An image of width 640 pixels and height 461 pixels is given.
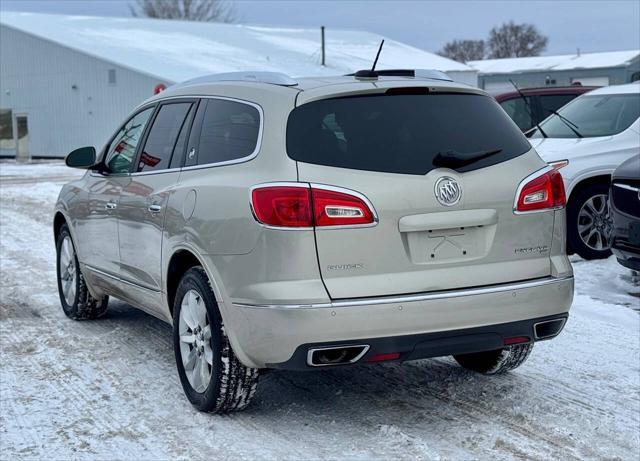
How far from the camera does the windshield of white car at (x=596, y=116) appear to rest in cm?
1055

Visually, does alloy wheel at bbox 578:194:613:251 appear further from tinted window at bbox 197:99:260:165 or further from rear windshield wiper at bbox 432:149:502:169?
tinted window at bbox 197:99:260:165

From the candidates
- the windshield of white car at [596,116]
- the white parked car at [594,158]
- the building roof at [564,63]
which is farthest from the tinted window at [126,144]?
the building roof at [564,63]

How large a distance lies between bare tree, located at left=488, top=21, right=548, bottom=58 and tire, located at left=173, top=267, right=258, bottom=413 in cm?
9566

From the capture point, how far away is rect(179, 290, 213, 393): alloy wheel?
5102 mm

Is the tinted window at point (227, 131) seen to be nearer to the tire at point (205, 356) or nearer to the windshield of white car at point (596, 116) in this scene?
the tire at point (205, 356)

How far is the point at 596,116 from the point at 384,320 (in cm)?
732

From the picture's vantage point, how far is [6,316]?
775 cm

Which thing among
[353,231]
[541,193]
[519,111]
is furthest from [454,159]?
[519,111]

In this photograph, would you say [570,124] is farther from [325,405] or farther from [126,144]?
[325,405]

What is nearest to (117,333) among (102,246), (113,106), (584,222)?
(102,246)

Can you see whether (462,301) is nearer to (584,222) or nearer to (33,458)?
(33,458)

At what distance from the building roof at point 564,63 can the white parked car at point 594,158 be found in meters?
45.8

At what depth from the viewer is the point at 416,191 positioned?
15.1 ft

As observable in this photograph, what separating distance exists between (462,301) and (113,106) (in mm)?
35764
